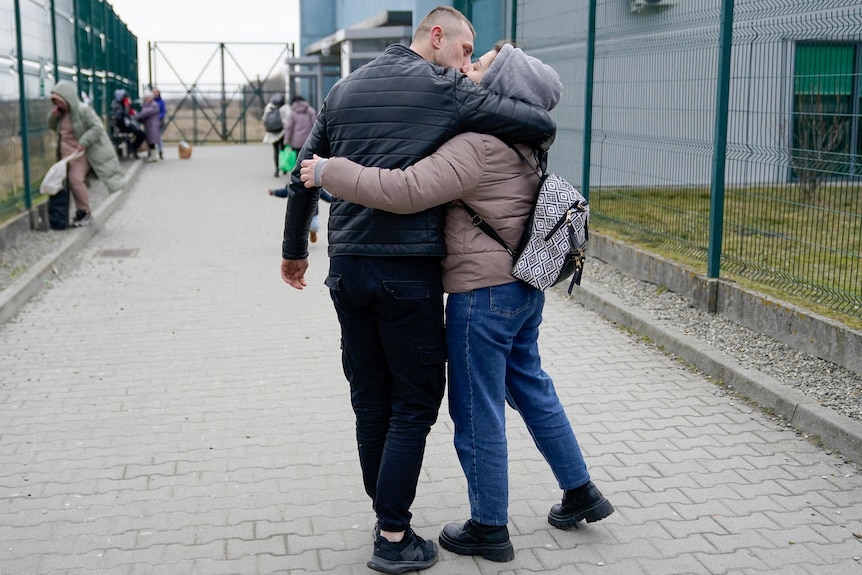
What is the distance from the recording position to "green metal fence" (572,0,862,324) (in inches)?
246

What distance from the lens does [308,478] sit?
468 centimetres

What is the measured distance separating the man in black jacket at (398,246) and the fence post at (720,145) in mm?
3955

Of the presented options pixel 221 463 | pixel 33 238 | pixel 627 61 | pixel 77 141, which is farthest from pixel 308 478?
pixel 77 141

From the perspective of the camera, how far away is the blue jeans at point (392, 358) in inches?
141

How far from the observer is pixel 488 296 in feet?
12.0

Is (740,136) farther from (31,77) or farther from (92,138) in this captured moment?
(31,77)

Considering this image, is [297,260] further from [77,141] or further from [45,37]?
[45,37]

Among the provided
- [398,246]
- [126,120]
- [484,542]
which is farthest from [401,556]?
[126,120]

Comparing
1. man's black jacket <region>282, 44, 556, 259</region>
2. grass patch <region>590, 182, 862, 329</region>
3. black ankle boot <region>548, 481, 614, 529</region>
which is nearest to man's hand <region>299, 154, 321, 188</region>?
man's black jacket <region>282, 44, 556, 259</region>

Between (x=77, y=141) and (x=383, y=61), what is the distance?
31.6 ft

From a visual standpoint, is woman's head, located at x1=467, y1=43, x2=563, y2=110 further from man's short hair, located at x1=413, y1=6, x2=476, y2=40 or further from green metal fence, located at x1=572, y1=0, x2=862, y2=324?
green metal fence, located at x1=572, y1=0, x2=862, y2=324

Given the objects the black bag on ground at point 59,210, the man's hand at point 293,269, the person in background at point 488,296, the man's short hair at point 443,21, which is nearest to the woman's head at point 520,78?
the person in background at point 488,296

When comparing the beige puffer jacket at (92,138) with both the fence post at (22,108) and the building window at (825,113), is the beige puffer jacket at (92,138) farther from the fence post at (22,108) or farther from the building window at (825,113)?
the building window at (825,113)

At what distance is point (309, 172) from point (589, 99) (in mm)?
6608
